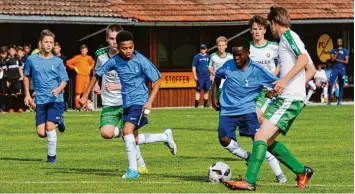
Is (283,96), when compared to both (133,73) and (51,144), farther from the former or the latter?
(51,144)

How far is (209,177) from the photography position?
14.1 metres

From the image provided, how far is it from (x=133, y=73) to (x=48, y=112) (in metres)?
3.42

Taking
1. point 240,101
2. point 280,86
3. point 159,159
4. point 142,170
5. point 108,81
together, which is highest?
point 280,86

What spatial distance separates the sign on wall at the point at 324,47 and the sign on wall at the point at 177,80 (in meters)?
5.81

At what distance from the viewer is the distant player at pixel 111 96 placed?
1617cm

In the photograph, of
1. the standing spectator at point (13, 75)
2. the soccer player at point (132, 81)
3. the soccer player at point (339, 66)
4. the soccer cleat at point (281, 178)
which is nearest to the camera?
the soccer cleat at point (281, 178)

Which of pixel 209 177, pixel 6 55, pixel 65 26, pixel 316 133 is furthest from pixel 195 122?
pixel 209 177

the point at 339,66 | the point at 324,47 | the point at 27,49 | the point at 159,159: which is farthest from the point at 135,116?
the point at 324,47

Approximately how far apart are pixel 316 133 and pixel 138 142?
359 inches

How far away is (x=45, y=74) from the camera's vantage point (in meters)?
18.6

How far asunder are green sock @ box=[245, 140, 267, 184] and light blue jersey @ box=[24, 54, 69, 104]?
20.0ft

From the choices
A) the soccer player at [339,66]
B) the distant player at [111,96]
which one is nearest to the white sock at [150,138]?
the distant player at [111,96]

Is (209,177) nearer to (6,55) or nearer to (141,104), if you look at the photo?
(141,104)

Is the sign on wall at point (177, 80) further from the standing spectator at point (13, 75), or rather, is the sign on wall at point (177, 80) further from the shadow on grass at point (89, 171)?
the shadow on grass at point (89, 171)
